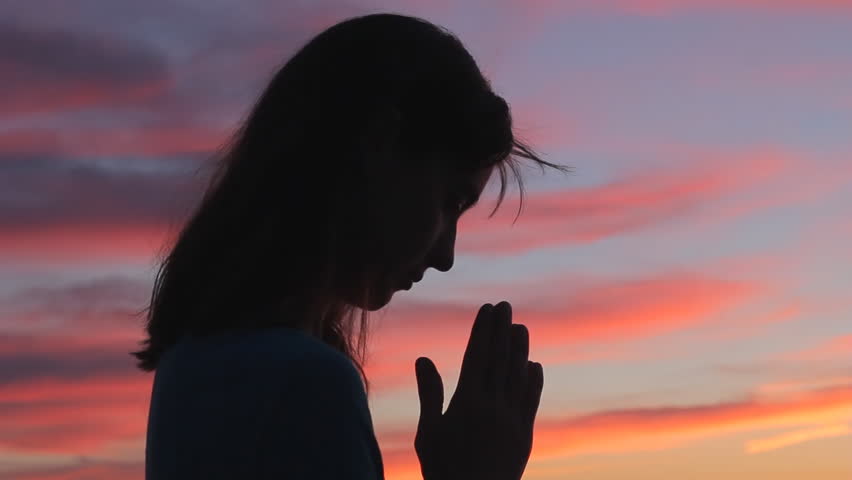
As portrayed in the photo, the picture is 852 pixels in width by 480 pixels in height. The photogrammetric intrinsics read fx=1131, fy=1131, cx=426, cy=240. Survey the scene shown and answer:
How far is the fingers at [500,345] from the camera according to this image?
3953 millimetres

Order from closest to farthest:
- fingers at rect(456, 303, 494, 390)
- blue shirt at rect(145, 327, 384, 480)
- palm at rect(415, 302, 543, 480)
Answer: blue shirt at rect(145, 327, 384, 480) < palm at rect(415, 302, 543, 480) < fingers at rect(456, 303, 494, 390)

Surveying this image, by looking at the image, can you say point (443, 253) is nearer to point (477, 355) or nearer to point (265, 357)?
point (477, 355)

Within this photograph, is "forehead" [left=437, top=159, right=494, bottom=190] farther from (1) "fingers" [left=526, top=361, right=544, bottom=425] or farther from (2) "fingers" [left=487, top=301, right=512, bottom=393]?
(1) "fingers" [left=526, top=361, right=544, bottom=425]

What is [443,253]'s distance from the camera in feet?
14.1

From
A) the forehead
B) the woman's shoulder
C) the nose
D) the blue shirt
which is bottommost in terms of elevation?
the blue shirt

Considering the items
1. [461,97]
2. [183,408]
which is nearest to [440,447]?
[183,408]

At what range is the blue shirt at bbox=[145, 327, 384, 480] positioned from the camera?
10.8 ft

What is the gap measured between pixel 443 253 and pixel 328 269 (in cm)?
56

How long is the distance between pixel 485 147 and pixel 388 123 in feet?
1.78

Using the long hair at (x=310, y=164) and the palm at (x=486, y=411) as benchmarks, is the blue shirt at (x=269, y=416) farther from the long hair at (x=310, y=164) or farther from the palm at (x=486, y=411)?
the palm at (x=486, y=411)

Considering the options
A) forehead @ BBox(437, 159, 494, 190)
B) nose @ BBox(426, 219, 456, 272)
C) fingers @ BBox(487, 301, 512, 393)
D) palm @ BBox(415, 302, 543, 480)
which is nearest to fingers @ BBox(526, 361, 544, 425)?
palm @ BBox(415, 302, 543, 480)

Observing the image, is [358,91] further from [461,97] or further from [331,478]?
[331,478]

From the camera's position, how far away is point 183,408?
362 cm

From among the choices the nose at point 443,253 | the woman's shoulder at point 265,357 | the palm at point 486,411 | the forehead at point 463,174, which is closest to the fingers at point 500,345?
the palm at point 486,411
